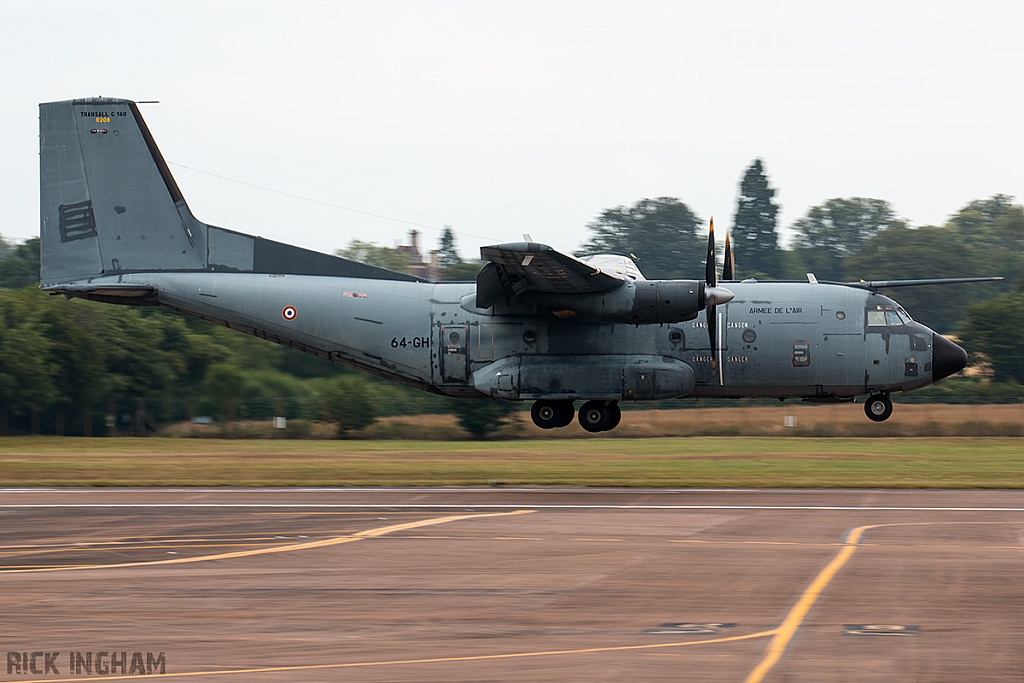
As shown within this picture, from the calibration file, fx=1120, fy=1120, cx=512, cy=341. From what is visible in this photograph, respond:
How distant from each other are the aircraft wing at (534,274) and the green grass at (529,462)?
5.09 meters

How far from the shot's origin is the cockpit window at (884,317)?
91.7 ft

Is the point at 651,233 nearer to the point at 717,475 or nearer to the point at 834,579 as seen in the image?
the point at 717,475

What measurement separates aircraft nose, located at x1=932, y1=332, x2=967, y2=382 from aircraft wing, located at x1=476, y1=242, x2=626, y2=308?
8.07m

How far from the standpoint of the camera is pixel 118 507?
Answer: 23.4 metres

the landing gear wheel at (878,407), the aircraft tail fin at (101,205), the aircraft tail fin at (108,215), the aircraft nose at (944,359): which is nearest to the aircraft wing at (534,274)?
the aircraft tail fin at (108,215)

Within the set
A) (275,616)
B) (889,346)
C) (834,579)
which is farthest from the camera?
(889,346)

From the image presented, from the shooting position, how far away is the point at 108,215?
3061cm

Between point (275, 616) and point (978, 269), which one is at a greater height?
point (978, 269)

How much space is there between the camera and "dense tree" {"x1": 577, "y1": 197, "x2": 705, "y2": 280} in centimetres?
11419

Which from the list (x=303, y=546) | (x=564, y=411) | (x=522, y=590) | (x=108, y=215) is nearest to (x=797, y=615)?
(x=522, y=590)

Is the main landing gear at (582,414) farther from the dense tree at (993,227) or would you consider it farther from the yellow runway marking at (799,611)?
the dense tree at (993,227)

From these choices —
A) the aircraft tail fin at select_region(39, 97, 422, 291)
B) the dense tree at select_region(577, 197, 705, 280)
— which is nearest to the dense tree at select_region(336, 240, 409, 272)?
the dense tree at select_region(577, 197, 705, 280)

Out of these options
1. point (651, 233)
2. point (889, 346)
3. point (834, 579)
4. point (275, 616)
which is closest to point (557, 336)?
point (889, 346)

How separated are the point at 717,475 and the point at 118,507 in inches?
630
